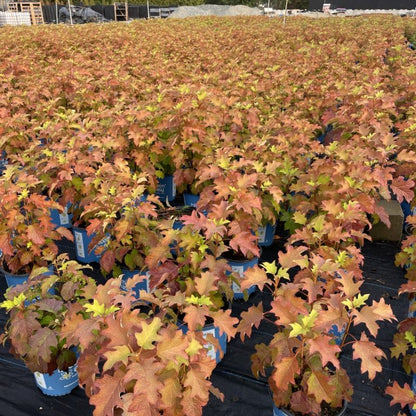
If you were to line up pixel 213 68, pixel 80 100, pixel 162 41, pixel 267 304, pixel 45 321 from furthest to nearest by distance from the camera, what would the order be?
pixel 162 41 → pixel 213 68 → pixel 80 100 → pixel 267 304 → pixel 45 321

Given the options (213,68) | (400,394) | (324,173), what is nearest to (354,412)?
(400,394)

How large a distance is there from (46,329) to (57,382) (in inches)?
19.8

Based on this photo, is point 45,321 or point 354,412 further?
point 354,412

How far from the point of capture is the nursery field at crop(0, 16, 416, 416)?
164 centimetres

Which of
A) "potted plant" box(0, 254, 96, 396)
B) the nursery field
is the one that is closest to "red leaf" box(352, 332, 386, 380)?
the nursery field

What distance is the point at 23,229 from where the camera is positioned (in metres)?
2.72

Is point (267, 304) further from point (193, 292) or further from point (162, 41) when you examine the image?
point (162, 41)

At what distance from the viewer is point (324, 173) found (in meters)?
3.13

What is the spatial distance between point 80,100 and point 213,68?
3014 millimetres

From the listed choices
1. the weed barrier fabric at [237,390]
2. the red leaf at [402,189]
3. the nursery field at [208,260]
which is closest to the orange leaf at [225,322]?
the nursery field at [208,260]

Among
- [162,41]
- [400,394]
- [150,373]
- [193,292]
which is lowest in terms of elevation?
[400,394]

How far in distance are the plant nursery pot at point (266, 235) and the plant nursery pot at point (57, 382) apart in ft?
6.63

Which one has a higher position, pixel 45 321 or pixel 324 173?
pixel 324 173

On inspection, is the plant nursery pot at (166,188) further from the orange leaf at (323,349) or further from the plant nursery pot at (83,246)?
Answer: the orange leaf at (323,349)
